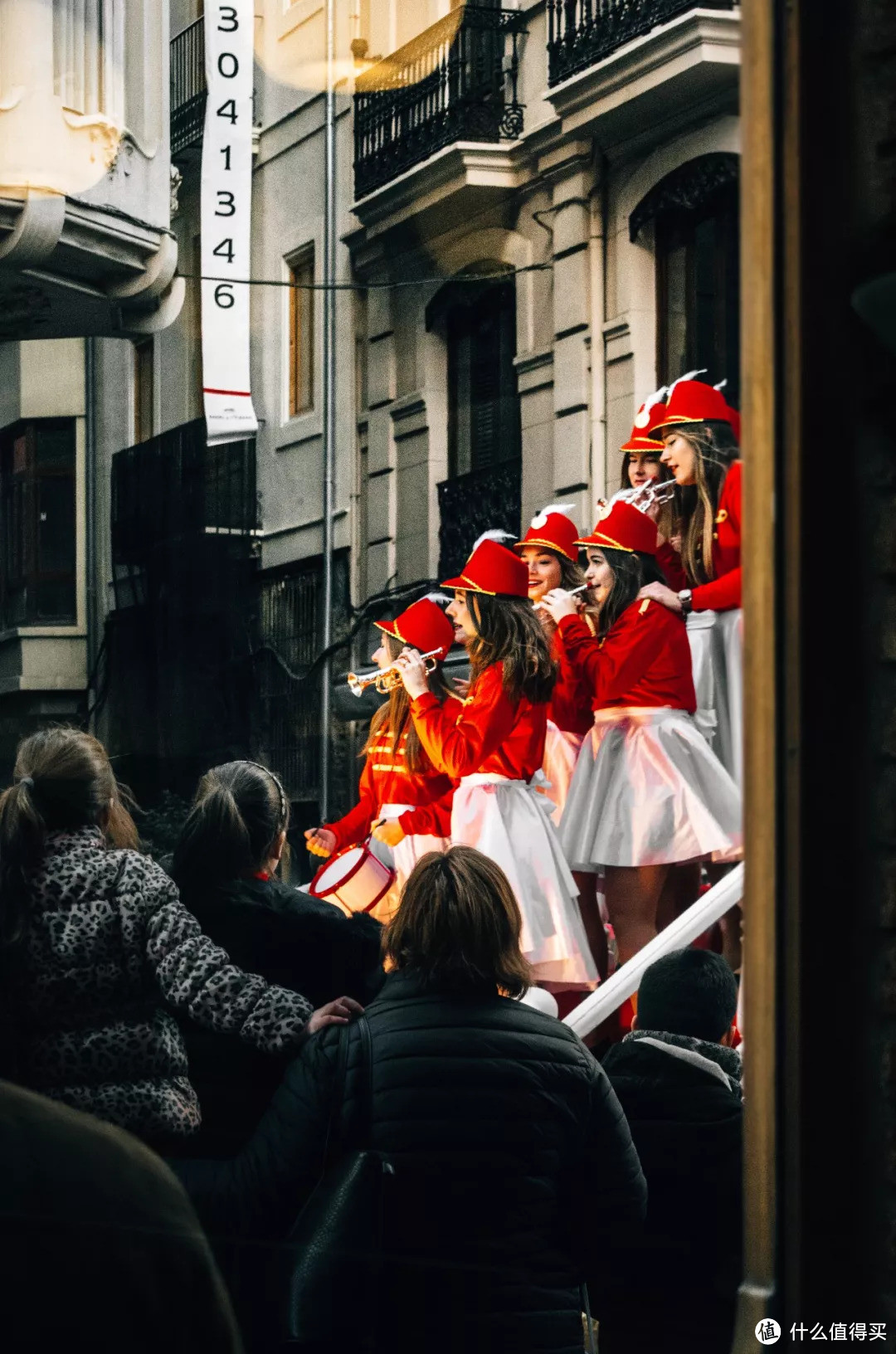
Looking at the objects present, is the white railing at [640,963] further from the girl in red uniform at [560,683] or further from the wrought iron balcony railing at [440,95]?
the wrought iron balcony railing at [440,95]

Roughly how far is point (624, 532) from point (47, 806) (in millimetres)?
1100

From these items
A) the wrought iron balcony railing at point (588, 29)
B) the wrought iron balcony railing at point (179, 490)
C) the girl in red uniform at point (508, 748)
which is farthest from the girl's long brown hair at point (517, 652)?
the wrought iron balcony railing at point (588, 29)

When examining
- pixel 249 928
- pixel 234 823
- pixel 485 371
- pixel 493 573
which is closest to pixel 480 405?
pixel 485 371

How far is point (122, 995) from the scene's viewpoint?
9.74 feet

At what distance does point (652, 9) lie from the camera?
2857mm

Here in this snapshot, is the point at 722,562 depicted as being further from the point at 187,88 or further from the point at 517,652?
the point at 187,88

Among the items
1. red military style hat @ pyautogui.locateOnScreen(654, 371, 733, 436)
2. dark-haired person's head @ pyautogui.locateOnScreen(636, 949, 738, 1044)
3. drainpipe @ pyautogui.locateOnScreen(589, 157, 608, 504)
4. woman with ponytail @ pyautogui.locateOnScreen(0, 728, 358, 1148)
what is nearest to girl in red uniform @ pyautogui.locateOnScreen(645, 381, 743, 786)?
red military style hat @ pyautogui.locateOnScreen(654, 371, 733, 436)

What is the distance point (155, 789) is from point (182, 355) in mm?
784

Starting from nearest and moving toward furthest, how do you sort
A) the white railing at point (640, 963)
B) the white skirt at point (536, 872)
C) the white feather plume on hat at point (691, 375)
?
the white feather plume on hat at point (691, 375) → the white railing at point (640, 963) → the white skirt at point (536, 872)

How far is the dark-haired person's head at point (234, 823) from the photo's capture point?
319 centimetres

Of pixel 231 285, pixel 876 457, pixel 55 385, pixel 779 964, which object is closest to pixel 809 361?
pixel 876 457

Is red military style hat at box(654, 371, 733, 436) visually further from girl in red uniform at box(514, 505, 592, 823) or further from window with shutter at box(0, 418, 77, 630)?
window with shutter at box(0, 418, 77, 630)

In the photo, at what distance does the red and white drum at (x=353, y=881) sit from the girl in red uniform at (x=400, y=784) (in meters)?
0.02

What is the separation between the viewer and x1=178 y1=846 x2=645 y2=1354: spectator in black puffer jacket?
2.72m
